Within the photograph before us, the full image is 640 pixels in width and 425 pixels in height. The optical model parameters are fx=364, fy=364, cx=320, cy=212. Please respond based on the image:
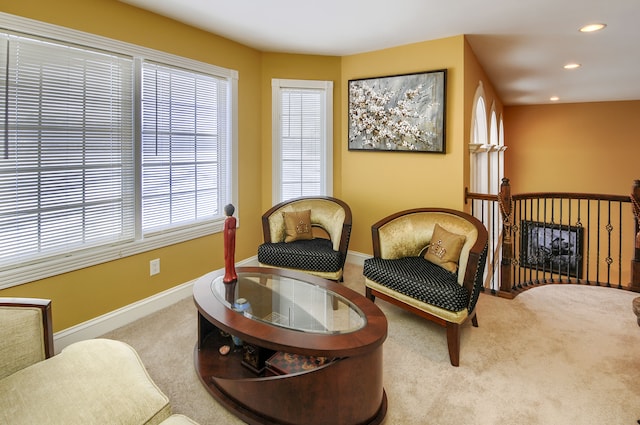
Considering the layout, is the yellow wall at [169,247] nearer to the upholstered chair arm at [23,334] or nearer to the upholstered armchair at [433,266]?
the upholstered chair arm at [23,334]

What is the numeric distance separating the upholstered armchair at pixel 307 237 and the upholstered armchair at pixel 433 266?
45 centimetres

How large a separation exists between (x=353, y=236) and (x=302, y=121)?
1.55 meters

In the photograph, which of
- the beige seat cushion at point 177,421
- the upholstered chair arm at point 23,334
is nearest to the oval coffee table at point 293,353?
the beige seat cushion at point 177,421

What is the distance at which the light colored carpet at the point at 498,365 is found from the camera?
1.93 metres

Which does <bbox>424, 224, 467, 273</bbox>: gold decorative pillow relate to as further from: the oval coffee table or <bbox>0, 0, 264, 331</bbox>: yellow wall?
<bbox>0, 0, 264, 331</bbox>: yellow wall

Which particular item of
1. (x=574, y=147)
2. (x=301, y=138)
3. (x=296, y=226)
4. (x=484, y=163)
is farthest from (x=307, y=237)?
(x=574, y=147)

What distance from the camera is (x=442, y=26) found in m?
3.33

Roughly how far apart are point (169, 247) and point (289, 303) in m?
1.60

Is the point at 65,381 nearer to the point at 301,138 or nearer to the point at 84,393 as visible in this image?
the point at 84,393

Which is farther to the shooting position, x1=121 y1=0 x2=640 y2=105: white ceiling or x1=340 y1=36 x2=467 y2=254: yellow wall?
x1=340 y1=36 x2=467 y2=254: yellow wall

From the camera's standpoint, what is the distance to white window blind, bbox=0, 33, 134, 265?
7.43 ft

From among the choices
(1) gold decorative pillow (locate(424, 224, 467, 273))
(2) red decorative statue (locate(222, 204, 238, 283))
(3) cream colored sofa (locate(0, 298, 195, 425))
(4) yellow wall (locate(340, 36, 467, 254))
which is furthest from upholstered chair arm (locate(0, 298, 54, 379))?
(4) yellow wall (locate(340, 36, 467, 254))

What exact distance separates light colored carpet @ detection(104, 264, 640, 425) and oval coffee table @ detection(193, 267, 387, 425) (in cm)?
16

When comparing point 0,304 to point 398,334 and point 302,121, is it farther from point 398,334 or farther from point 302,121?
point 302,121
